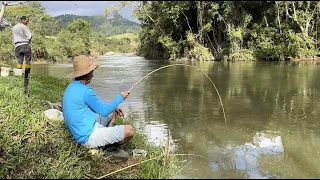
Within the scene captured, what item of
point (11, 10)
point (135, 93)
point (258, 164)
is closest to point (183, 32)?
point (11, 10)

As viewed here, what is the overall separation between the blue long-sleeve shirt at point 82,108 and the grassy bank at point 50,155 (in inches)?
9.7

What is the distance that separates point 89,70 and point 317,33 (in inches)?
1219

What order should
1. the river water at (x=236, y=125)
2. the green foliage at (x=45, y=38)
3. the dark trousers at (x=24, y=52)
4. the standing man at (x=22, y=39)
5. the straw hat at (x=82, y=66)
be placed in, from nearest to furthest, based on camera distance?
the straw hat at (x=82, y=66)
the river water at (x=236, y=125)
the standing man at (x=22, y=39)
the dark trousers at (x=24, y=52)
the green foliage at (x=45, y=38)

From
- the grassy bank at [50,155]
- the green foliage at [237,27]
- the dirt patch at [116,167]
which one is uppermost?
the green foliage at [237,27]

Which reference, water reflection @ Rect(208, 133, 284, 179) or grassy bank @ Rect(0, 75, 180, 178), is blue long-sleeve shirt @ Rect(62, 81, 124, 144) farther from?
water reflection @ Rect(208, 133, 284, 179)

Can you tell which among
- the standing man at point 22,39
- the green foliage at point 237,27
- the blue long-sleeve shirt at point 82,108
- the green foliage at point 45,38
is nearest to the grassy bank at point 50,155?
the blue long-sleeve shirt at point 82,108

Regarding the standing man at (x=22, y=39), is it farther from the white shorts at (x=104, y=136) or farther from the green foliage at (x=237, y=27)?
the green foliage at (x=237, y=27)

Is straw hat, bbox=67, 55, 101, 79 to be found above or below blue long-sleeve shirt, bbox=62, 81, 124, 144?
above

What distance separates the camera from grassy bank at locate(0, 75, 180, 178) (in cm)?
391

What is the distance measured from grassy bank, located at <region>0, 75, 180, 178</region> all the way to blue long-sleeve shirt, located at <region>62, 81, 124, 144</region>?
25 cm

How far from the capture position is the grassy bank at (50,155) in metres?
3.91

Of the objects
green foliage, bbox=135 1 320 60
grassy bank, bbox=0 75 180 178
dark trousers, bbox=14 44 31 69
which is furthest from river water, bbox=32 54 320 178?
green foliage, bbox=135 1 320 60

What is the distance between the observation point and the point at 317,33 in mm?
31484

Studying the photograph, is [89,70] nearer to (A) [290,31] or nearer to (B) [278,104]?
(B) [278,104]
